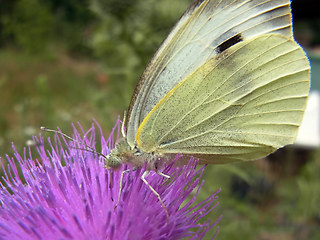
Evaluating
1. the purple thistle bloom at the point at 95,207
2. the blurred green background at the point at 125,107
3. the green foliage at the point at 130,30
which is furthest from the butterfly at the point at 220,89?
the green foliage at the point at 130,30

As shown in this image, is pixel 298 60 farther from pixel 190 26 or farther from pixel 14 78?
pixel 14 78

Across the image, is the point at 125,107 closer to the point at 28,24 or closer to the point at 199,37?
the point at 199,37

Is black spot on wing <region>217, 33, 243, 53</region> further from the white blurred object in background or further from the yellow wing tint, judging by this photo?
the white blurred object in background

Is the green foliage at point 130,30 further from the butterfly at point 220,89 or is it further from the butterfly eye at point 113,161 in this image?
the butterfly eye at point 113,161

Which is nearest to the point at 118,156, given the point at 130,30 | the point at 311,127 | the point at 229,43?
the point at 229,43

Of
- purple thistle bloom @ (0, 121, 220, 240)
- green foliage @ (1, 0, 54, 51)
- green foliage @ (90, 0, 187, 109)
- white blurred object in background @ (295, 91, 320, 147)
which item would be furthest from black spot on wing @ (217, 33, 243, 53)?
green foliage @ (1, 0, 54, 51)
